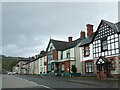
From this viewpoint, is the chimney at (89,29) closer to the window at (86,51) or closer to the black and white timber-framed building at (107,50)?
the window at (86,51)

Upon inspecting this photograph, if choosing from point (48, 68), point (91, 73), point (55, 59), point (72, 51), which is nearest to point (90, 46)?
point (91, 73)

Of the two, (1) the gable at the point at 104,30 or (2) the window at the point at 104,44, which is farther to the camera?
(2) the window at the point at 104,44

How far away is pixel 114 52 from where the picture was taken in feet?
109

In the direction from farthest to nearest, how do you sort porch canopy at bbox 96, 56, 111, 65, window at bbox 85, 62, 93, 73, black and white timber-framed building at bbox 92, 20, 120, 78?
1. window at bbox 85, 62, 93, 73
2. porch canopy at bbox 96, 56, 111, 65
3. black and white timber-framed building at bbox 92, 20, 120, 78

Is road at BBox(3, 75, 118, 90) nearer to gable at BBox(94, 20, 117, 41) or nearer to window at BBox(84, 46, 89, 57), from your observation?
gable at BBox(94, 20, 117, 41)

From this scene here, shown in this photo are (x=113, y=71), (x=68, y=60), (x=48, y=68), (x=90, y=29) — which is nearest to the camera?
(x=113, y=71)

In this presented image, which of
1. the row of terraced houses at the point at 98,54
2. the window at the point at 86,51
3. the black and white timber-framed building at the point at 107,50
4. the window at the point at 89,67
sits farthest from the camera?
the window at the point at 86,51

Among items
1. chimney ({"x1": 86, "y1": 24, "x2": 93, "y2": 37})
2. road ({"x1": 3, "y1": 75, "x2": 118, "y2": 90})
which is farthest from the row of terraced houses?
road ({"x1": 3, "y1": 75, "x2": 118, "y2": 90})

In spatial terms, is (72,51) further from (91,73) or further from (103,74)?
(103,74)

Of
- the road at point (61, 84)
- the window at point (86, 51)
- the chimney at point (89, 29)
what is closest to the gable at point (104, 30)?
the window at point (86, 51)

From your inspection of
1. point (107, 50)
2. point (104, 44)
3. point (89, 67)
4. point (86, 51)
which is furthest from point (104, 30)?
point (89, 67)

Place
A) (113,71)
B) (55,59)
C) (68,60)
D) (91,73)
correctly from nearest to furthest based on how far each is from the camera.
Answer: (113,71) < (91,73) < (68,60) < (55,59)

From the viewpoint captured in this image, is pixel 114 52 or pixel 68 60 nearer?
pixel 114 52

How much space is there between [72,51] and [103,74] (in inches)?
715
